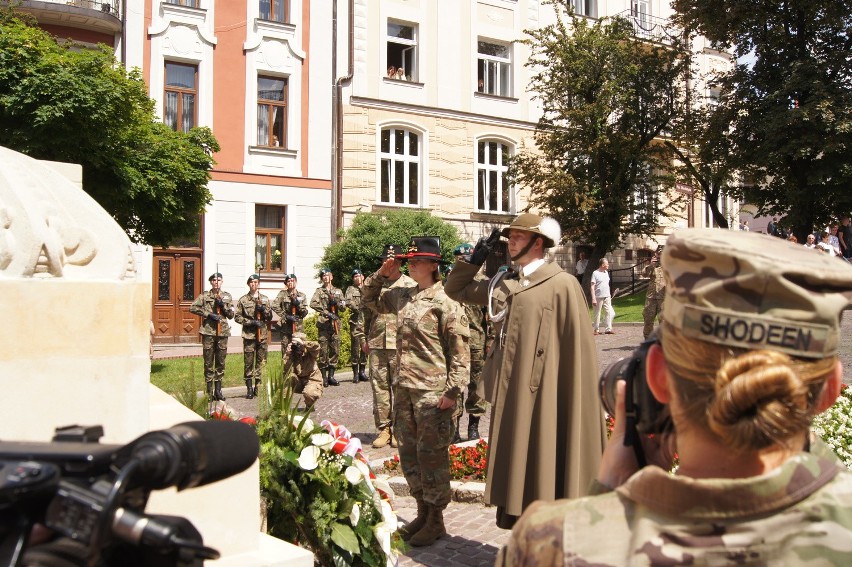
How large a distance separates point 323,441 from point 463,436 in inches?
219

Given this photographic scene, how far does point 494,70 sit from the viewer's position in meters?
28.5

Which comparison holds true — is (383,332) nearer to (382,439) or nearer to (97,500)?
(382,439)

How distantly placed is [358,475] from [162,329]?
19.9 m

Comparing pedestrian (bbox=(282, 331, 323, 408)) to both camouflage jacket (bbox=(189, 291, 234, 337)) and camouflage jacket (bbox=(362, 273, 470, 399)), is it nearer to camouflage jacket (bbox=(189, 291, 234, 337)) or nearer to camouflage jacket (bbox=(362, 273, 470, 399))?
camouflage jacket (bbox=(362, 273, 470, 399))

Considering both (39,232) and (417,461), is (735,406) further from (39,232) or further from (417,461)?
(417,461)

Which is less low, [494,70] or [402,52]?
[402,52]

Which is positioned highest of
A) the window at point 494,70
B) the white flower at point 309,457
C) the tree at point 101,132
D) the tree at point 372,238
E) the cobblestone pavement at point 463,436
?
the window at point 494,70

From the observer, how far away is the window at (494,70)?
28234mm

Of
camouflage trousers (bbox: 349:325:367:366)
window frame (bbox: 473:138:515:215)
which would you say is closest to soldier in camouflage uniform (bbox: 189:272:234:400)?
camouflage trousers (bbox: 349:325:367:366)

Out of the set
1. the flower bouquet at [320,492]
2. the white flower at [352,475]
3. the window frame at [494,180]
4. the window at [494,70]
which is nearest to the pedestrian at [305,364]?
the flower bouquet at [320,492]

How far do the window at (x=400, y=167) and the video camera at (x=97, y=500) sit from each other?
25.0 metres

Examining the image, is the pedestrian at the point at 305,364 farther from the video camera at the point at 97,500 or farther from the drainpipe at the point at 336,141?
the drainpipe at the point at 336,141

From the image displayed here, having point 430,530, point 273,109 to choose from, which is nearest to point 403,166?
point 273,109

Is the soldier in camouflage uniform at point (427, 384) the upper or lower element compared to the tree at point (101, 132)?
lower
